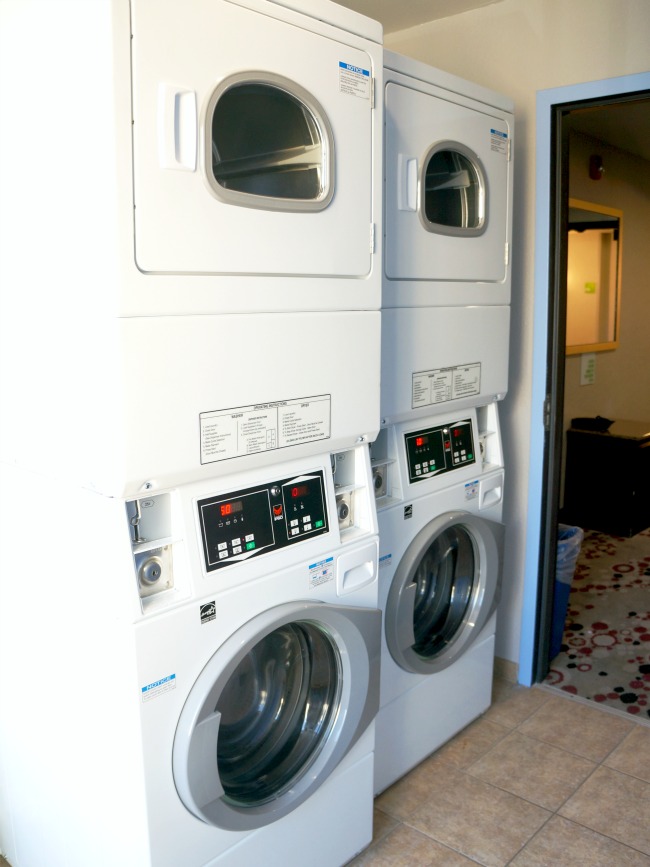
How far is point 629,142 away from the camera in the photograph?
17.1ft

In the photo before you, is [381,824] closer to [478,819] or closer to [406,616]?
[478,819]

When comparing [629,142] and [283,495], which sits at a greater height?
[629,142]

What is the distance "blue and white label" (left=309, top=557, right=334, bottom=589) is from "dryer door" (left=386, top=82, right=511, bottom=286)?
0.80 meters

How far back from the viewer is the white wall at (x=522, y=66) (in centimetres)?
255

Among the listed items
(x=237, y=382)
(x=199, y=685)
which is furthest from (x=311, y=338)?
(x=199, y=685)

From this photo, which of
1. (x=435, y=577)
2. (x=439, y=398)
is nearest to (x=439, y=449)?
(x=439, y=398)

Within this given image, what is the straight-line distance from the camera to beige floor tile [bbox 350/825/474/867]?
2.13 m

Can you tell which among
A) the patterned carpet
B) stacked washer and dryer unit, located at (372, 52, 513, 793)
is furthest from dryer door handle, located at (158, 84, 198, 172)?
the patterned carpet

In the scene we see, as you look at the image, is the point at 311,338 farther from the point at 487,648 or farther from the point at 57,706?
the point at 487,648

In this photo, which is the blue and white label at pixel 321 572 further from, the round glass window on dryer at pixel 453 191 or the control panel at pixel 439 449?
the round glass window on dryer at pixel 453 191

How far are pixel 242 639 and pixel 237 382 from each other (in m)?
0.54

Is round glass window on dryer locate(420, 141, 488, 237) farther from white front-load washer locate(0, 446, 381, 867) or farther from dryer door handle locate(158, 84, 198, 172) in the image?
dryer door handle locate(158, 84, 198, 172)

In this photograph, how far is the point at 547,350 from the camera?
287 centimetres

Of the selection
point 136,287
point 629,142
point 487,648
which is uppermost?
point 629,142
